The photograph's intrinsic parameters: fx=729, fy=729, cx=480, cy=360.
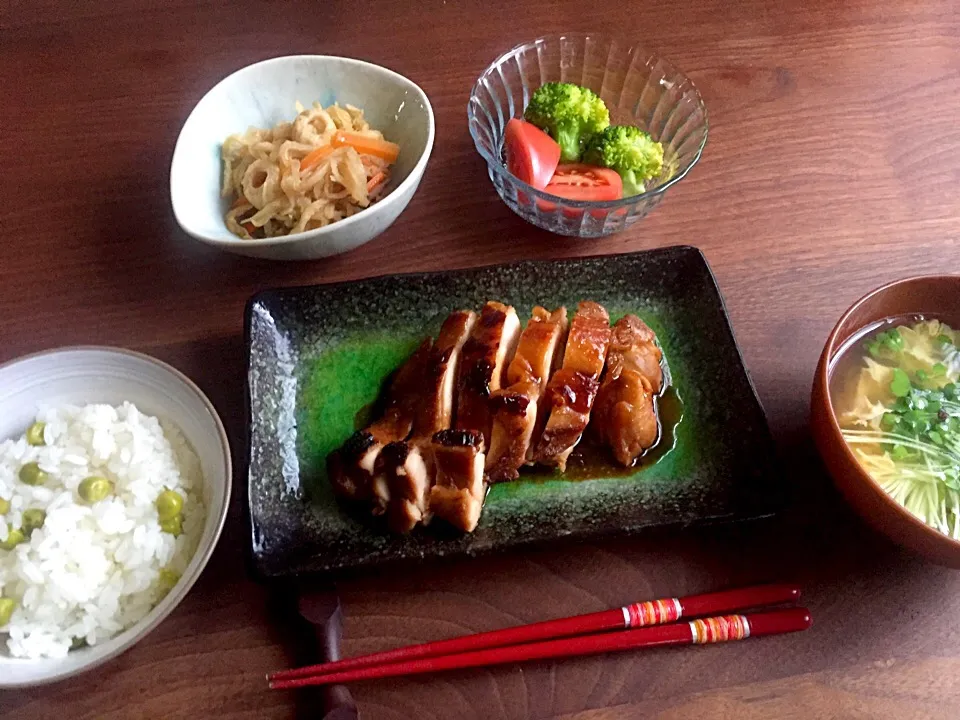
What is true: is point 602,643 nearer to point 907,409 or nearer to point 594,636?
point 594,636

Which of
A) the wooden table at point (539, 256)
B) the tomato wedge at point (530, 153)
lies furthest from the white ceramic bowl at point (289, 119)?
the tomato wedge at point (530, 153)

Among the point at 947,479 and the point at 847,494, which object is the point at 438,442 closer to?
the point at 847,494

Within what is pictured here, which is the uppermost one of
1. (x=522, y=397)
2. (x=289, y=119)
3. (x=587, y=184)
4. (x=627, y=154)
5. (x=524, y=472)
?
(x=627, y=154)

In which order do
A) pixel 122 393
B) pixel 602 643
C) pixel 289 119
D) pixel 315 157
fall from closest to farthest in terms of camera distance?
pixel 602 643, pixel 122 393, pixel 315 157, pixel 289 119

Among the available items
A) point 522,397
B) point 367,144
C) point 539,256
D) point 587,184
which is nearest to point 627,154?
point 587,184

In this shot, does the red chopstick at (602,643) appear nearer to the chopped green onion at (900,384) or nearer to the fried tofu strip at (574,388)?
the fried tofu strip at (574,388)

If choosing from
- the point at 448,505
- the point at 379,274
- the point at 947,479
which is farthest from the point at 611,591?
the point at 379,274

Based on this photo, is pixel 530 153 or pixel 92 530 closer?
pixel 92 530
